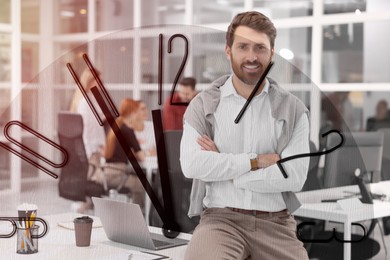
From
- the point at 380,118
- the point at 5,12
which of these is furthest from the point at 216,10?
the point at 5,12

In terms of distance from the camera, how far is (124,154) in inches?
61.5

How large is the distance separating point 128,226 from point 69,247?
0.15m

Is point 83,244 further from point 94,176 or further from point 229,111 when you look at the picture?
point 229,111

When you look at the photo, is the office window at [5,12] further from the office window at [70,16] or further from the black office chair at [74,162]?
the black office chair at [74,162]

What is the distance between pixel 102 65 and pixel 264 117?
1.39 feet

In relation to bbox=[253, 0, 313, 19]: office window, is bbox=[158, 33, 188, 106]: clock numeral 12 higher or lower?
lower

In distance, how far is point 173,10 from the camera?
1738 millimetres

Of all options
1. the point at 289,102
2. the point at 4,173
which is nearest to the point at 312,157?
the point at 289,102

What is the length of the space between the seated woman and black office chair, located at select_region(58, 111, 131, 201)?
0.04ft

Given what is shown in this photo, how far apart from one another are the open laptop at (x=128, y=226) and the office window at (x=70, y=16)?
0.49 metres

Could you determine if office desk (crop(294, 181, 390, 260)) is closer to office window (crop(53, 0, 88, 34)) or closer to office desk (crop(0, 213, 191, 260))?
office desk (crop(0, 213, 191, 260))

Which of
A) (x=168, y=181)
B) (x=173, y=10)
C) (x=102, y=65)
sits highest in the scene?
(x=173, y=10)

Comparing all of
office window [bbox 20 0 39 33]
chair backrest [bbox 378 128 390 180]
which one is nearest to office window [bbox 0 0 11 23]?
office window [bbox 20 0 39 33]
